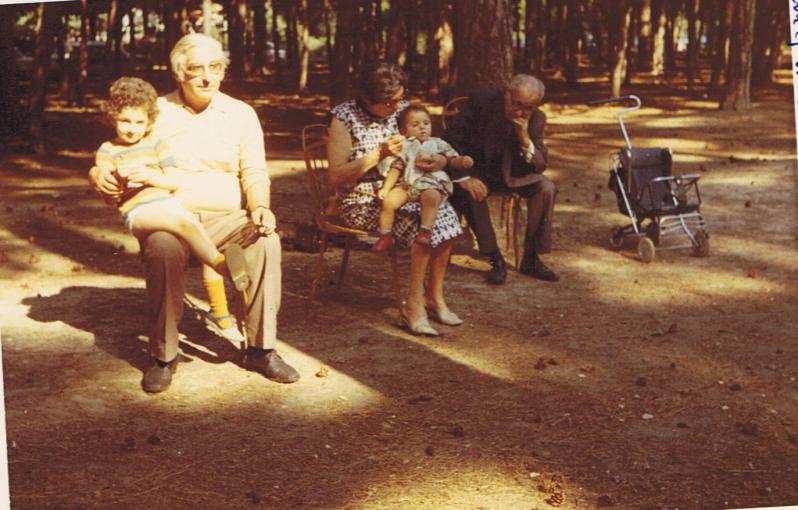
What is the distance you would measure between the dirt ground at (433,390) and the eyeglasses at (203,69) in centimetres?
168

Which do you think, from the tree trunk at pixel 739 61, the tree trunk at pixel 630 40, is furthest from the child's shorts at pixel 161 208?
the tree trunk at pixel 630 40

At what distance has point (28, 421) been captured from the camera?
5.12 metres

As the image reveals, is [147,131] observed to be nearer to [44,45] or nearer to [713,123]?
[44,45]

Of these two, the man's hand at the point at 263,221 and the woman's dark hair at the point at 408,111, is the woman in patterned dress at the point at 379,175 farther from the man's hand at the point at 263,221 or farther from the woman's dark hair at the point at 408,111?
the man's hand at the point at 263,221

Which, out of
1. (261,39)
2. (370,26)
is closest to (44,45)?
(370,26)

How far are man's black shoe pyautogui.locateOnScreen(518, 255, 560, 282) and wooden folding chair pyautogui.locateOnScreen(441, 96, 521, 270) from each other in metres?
0.17

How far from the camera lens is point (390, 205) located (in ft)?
22.0

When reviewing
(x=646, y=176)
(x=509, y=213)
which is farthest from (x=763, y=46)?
(x=509, y=213)

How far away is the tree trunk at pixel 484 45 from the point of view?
9.60m

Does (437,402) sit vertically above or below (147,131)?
below

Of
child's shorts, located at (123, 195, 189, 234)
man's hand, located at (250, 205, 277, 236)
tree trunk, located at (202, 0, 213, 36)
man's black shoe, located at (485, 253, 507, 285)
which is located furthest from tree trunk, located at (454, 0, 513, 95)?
tree trunk, located at (202, 0, 213, 36)

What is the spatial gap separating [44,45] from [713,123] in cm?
1173

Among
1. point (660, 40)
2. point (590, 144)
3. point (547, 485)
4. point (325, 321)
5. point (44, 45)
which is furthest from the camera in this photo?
point (660, 40)

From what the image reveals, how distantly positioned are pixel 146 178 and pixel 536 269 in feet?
12.9
